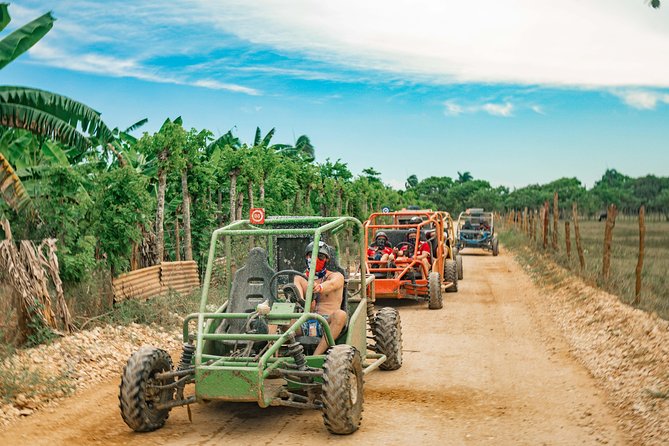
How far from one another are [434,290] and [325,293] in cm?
737

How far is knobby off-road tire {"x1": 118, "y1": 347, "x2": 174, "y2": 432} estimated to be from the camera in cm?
679

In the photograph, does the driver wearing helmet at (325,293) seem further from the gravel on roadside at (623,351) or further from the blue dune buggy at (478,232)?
the blue dune buggy at (478,232)

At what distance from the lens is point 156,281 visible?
43.3 ft

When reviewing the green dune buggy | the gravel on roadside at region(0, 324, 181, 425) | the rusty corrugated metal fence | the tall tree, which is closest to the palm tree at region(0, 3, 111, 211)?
the tall tree

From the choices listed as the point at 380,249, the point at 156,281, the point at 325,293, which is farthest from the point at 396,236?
the point at 325,293

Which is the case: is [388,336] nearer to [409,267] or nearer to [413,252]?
[409,267]

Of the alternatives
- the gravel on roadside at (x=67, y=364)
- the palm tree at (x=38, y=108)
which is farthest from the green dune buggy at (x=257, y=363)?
the palm tree at (x=38, y=108)

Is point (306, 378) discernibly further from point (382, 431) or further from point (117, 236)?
point (117, 236)

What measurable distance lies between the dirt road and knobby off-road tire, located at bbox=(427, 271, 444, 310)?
3463mm

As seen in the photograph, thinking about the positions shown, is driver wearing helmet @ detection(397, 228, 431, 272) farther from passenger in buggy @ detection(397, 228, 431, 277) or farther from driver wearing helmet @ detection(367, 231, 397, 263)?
driver wearing helmet @ detection(367, 231, 397, 263)

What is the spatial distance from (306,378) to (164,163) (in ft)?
28.0

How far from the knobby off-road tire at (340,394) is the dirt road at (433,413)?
0.52 ft

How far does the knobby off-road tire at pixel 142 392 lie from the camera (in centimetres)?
679

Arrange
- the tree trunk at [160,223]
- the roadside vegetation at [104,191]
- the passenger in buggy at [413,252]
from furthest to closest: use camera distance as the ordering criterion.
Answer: the passenger in buggy at [413,252] → the tree trunk at [160,223] → the roadside vegetation at [104,191]
